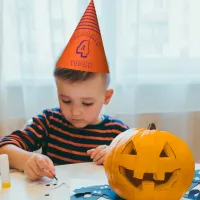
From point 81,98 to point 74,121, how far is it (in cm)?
10

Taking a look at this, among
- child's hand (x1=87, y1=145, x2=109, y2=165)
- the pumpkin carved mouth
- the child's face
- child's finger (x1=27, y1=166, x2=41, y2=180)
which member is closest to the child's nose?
the child's face

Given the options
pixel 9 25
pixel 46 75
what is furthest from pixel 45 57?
pixel 9 25

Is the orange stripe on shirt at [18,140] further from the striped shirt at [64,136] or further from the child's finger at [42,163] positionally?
the child's finger at [42,163]

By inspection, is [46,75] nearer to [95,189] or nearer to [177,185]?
[95,189]

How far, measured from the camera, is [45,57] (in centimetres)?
145

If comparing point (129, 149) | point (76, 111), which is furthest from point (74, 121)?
point (129, 149)

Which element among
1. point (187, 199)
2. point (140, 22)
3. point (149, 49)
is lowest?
point (187, 199)

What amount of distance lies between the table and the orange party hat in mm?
235

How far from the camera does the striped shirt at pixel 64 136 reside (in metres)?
1.12

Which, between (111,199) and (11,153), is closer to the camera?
(111,199)

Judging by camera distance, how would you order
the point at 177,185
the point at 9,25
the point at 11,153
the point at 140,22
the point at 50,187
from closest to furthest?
the point at 177,185 → the point at 50,187 → the point at 11,153 → the point at 9,25 → the point at 140,22

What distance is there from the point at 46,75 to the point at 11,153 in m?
0.53

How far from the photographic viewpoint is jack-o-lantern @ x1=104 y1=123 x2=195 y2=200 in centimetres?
69

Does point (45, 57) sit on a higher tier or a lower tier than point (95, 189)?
higher
